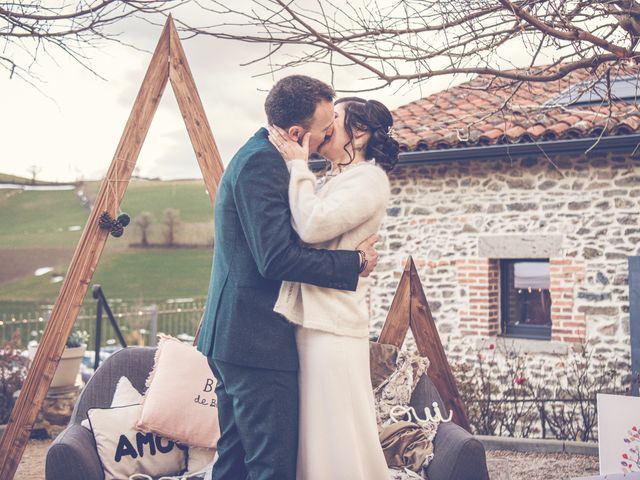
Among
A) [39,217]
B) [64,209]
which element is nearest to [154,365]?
[39,217]

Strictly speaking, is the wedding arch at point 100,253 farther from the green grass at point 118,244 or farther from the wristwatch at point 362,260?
the green grass at point 118,244

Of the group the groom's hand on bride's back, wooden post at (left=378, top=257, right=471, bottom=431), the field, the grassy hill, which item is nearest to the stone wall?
wooden post at (left=378, top=257, right=471, bottom=431)

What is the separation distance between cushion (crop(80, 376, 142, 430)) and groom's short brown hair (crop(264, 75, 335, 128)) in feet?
6.06

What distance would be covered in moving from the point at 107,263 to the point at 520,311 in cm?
2479

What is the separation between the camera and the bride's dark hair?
2.79m

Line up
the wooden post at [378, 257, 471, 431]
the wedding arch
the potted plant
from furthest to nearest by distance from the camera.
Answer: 1. the potted plant
2. the wooden post at [378, 257, 471, 431]
3. the wedding arch

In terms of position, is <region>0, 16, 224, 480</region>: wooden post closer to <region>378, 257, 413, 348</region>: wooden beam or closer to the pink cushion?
the pink cushion

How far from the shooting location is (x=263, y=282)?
8.23 feet

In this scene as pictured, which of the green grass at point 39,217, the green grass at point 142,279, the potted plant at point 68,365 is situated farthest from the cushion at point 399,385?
the green grass at point 39,217

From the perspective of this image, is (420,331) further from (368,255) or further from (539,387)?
(539,387)

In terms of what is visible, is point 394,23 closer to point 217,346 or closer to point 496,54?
point 496,54

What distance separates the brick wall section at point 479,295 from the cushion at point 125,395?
5580mm

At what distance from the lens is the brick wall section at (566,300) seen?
8.20 m

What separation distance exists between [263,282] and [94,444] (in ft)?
4.97
